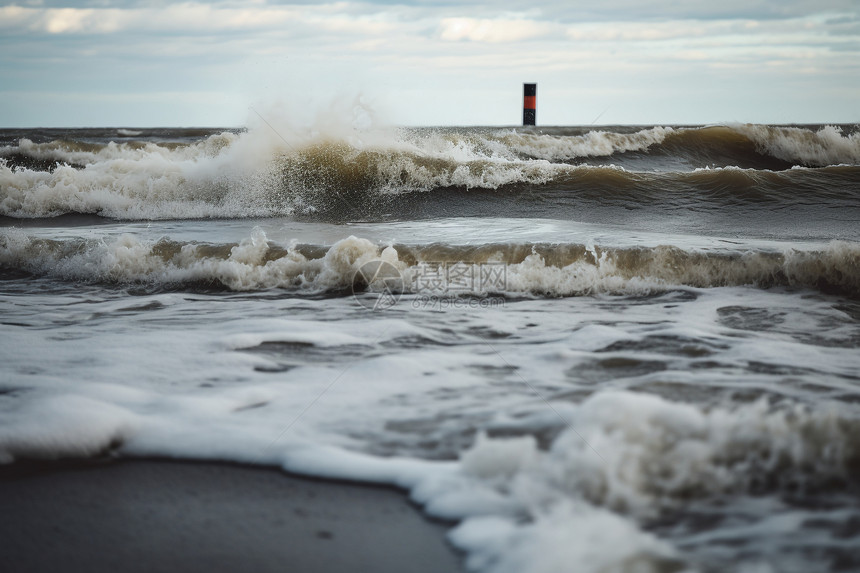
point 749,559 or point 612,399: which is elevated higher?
point 612,399

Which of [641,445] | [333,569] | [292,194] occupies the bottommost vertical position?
[333,569]

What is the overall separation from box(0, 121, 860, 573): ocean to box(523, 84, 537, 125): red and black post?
39.3 ft

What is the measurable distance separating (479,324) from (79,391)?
74.5 inches

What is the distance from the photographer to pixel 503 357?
297 cm

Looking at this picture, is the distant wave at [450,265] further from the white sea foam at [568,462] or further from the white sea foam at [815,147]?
the white sea foam at [815,147]

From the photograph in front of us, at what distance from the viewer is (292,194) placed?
827cm

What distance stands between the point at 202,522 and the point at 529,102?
1894cm

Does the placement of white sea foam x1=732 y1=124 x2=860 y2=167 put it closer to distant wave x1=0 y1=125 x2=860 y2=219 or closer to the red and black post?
distant wave x1=0 y1=125 x2=860 y2=219

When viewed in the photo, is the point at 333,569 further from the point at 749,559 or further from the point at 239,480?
the point at 749,559

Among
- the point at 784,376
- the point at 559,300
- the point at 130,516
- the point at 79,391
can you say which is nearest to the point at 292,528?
the point at 130,516

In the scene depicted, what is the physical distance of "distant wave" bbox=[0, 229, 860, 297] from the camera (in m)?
4.39

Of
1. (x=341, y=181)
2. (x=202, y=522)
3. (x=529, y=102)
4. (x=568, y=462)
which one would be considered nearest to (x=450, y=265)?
(x=568, y=462)

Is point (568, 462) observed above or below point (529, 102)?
below

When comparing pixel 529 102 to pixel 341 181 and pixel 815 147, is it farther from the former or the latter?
pixel 341 181
